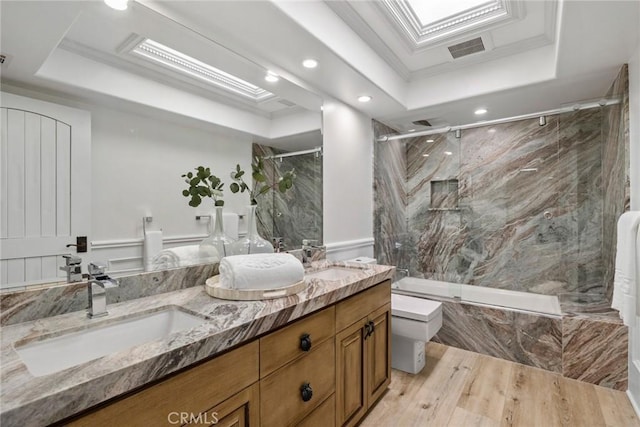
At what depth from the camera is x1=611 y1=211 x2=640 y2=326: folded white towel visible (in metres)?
1.58

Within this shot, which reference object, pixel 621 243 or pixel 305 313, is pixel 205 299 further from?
pixel 621 243

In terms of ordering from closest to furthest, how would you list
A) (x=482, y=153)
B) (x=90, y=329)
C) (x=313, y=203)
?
1. (x=90, y=329)
2. (x=313, y=203)
3. (x=482, y=153)

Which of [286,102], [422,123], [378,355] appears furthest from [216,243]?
[422,123]

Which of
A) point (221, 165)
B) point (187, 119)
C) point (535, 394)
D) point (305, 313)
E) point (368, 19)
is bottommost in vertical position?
point (535, 394)

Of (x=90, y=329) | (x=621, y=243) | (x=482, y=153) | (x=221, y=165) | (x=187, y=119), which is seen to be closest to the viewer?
(x=90, y=329)

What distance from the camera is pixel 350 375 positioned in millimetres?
1573

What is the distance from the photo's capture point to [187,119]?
1.51m

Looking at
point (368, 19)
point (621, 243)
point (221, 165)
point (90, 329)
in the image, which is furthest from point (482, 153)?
point (90, 329)

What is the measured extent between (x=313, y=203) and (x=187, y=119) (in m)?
1.07

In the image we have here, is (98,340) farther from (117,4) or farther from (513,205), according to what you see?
(513,205)

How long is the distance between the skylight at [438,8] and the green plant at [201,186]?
162 cm

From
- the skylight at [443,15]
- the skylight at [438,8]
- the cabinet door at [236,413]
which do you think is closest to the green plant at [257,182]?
the cabinet door at [236,413]

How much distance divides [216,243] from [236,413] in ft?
2.79

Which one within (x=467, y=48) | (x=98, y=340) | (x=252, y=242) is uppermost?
(x=467, y=48)
